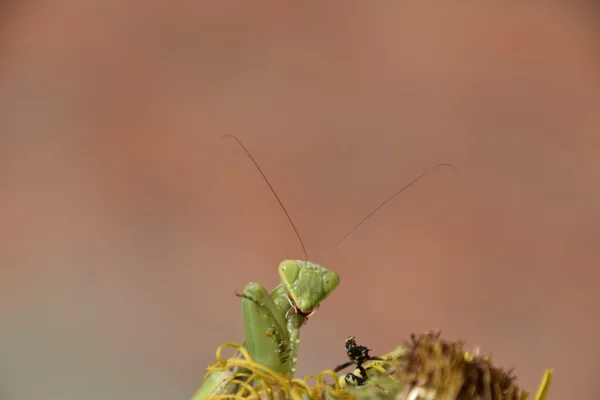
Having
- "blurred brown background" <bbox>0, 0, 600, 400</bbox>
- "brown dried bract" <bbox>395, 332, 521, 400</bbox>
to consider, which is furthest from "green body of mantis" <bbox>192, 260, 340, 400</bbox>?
"blurred brown background" <bbox>0, 0, 600, 400</bbox>

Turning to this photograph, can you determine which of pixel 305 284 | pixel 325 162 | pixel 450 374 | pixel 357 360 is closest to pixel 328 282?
pixel 305 284

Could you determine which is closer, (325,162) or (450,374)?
(450,374)

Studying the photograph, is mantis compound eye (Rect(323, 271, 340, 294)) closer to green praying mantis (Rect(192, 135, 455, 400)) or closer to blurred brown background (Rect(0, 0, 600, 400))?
green praying mantis (Rect(192, 135, 455, 400))

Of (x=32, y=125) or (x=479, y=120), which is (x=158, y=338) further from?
(x=479, y=120)

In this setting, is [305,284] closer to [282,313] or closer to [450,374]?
[282,313]

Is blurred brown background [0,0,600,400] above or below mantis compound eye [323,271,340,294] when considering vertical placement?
above

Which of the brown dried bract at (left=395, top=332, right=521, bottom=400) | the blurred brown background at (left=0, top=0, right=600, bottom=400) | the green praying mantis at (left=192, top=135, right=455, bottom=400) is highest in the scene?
the blurred brown background at (left=0, top=0, right=600, bottom=400)

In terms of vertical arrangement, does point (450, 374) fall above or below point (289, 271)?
below

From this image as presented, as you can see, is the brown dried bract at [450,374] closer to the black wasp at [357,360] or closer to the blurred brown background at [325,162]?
the black wasp at [357,360]

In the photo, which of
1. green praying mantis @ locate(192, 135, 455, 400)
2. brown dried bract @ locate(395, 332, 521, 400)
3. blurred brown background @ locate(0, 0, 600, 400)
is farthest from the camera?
blurred brown background @ locate(0, 0, 600, 400)
